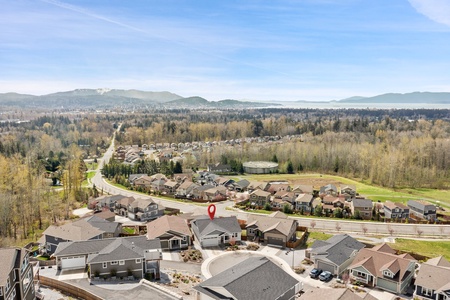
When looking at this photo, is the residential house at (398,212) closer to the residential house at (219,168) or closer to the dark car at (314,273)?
the dark car at (314,273)

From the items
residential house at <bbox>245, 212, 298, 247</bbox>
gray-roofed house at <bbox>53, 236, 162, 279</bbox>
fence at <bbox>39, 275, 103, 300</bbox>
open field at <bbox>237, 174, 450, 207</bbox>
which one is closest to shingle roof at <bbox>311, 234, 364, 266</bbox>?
residential house at <bbox>245, 212, 298, 247</bbox>

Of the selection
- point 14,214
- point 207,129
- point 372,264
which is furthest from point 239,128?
point 372,264

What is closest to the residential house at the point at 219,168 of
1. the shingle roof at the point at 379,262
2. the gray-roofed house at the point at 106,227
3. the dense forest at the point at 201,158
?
the dense forest at the point at 201,158

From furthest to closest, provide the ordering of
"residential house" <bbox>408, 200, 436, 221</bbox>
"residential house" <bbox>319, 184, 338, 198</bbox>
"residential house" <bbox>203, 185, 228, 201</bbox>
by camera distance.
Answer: "residential house" <bbox>319, 184, 338, 198</bbox> → "residential house" <bbox>203, 185, 228, 201</bbox> → "residential house" <bbox>408, 200, 436, 221</bbox>

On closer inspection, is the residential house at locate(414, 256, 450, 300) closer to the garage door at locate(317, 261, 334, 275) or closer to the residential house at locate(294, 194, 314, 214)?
the garage door at locate(317, 261, 334, 275)

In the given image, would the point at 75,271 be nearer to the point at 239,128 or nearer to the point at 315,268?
the point at 315,268

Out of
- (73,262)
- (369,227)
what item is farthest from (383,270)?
(73,262)

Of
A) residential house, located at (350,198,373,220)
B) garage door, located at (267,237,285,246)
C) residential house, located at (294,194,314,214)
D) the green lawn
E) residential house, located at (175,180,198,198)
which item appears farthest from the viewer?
residential house, located at (175,180,198,198)
